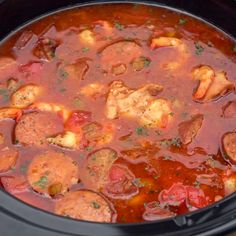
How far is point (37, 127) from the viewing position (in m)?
3.18

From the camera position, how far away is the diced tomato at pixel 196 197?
113 inches

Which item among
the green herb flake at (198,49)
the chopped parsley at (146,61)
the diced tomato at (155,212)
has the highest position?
the green herb flake at (198,49)

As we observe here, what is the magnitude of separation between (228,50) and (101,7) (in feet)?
3.26

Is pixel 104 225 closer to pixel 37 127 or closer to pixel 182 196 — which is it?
pixel 182 196

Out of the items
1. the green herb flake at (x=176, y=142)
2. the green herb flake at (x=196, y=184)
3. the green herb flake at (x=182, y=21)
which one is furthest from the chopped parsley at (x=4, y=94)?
the green herb flake at (x=182, y=21)

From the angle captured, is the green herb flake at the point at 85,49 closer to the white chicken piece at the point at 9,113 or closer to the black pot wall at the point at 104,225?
the white chicken piece at the point at 9,113

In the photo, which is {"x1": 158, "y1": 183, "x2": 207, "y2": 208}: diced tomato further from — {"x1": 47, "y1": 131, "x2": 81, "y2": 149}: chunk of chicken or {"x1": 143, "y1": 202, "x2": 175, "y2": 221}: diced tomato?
{"x1": 47, "y1": 131, "x2": 81, "y2": 149}: chunk of chicken

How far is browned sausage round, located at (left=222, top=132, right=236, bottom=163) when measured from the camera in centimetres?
306

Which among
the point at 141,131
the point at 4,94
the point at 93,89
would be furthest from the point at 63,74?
the point at 141,131

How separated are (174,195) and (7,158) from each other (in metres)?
0.94

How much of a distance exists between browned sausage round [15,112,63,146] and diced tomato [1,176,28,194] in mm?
237

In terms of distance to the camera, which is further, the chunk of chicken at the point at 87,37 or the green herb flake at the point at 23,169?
the chunk of chicken at the point at 87,37

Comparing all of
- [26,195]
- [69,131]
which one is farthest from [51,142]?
[26,195]

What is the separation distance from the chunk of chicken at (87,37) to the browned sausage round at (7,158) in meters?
1.01
